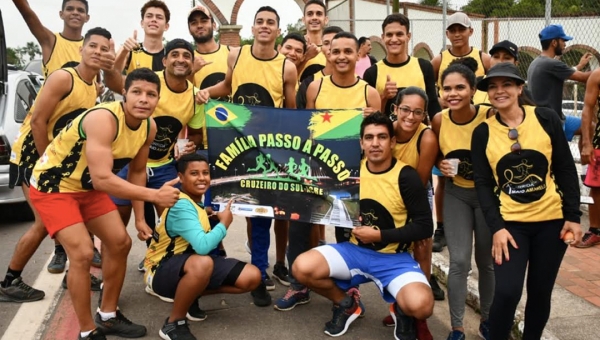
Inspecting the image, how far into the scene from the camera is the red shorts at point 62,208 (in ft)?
12.6

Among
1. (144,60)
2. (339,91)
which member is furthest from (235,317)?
(144,60)

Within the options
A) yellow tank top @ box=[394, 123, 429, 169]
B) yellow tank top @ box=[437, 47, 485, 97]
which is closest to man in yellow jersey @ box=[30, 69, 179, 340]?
yellow tank top @ box=[394, 123, 429, 169]

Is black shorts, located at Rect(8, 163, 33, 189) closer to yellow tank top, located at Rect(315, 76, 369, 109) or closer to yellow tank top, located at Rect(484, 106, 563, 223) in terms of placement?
yellow tank top, located at Rect(315, 76, 369, 109)

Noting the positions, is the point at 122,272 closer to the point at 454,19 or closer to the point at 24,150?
the point at 24,150

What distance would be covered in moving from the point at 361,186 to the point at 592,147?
298cm

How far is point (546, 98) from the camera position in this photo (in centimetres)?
602

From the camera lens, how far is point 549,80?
5973 millimetres

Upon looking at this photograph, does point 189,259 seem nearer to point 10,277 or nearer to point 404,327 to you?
point 404,327

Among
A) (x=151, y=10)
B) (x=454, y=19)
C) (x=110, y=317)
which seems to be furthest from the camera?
(x=454, y=19)

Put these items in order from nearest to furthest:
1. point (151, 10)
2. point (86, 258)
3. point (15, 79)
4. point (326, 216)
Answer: point (86, 258) → point (326, 216) → point (151, 10) → point (15, 79)

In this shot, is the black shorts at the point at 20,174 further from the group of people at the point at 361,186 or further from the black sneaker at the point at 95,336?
the black sneaker at the point at 95,336

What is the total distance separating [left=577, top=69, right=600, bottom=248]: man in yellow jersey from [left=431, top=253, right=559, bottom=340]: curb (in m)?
1.72

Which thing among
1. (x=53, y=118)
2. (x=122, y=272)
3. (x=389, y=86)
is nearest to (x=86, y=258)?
(x=122, y=272)

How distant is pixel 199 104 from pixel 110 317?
1786 millimetres
